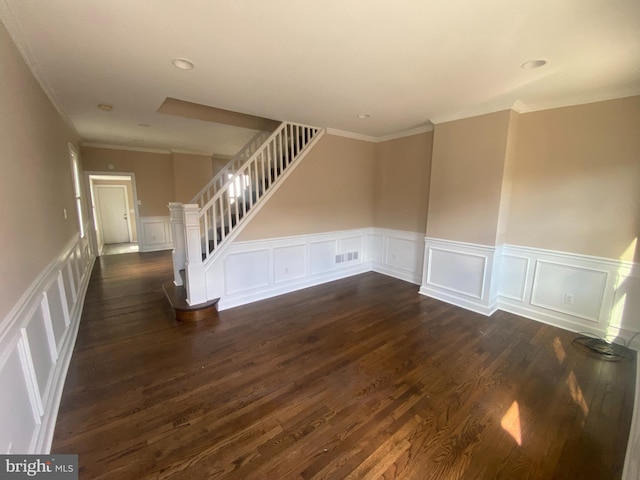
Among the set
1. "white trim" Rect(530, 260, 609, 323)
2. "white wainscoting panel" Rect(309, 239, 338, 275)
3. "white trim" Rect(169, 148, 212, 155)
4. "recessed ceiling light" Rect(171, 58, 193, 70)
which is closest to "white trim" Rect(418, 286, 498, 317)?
"white trim" Rect(530, 260, 609, 323)

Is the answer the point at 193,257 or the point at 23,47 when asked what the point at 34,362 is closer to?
the point at 193,257

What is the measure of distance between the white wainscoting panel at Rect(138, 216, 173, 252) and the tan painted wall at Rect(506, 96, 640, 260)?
25.2ft

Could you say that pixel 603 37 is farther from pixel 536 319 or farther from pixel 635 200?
pixel 536 319

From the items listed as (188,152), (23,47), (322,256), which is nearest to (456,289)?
(322,256)

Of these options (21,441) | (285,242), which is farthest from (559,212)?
(21,441)

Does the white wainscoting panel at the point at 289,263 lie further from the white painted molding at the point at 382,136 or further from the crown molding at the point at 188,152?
the crown molding at the point at 188,152

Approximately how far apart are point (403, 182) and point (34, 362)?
4.73m

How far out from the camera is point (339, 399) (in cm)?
206

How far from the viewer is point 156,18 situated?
5.43ft

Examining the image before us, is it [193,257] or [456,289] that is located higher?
[193,257]

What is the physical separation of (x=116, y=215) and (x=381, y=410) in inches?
384

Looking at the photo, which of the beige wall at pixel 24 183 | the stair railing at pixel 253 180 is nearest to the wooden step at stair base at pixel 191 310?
the stair railing at pixel 253 180

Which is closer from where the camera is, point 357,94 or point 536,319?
point 357,94

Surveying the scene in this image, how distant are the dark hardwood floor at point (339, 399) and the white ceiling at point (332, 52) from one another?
2555mm
